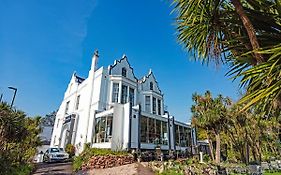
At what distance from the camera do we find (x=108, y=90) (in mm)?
20328

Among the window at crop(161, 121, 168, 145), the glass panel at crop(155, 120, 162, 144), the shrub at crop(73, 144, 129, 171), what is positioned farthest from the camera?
the window at crop(161, 121, 168, 145)

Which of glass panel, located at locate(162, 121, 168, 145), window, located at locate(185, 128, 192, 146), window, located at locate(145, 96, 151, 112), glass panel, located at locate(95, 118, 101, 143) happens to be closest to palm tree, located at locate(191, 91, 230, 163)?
glass panel, located at locate(162, 121, 168, 145)

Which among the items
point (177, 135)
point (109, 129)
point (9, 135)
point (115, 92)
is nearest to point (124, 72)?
point (115, 92)

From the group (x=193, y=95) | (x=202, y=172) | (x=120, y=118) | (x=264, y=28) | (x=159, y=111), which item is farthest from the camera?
(x=159, y=111)

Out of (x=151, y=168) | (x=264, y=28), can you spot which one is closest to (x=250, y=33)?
(x=264, y=28)

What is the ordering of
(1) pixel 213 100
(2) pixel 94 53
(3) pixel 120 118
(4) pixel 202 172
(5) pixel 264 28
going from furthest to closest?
(2) pixel 94 53 < (1) pixel 213 100 < (3) pixel 120 118 < (4) pixel 202 172 < (5) pixel 264 28

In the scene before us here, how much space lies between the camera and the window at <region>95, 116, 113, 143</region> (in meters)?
16.4

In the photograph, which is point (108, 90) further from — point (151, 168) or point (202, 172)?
point (202, 172)

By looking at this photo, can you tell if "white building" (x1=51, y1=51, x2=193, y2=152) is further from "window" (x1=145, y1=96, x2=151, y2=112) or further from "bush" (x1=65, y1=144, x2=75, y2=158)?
"bush" (x1=65, y1=144, x2=75, y2=158)

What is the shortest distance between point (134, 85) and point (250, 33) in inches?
793

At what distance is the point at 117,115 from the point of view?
1675 centimetres

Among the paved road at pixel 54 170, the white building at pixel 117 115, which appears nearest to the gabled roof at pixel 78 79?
the white building at pixel 117 115

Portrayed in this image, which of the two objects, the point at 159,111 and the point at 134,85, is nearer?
the point at 134,85

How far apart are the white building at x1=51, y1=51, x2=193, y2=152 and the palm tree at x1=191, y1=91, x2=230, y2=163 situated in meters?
3.40
